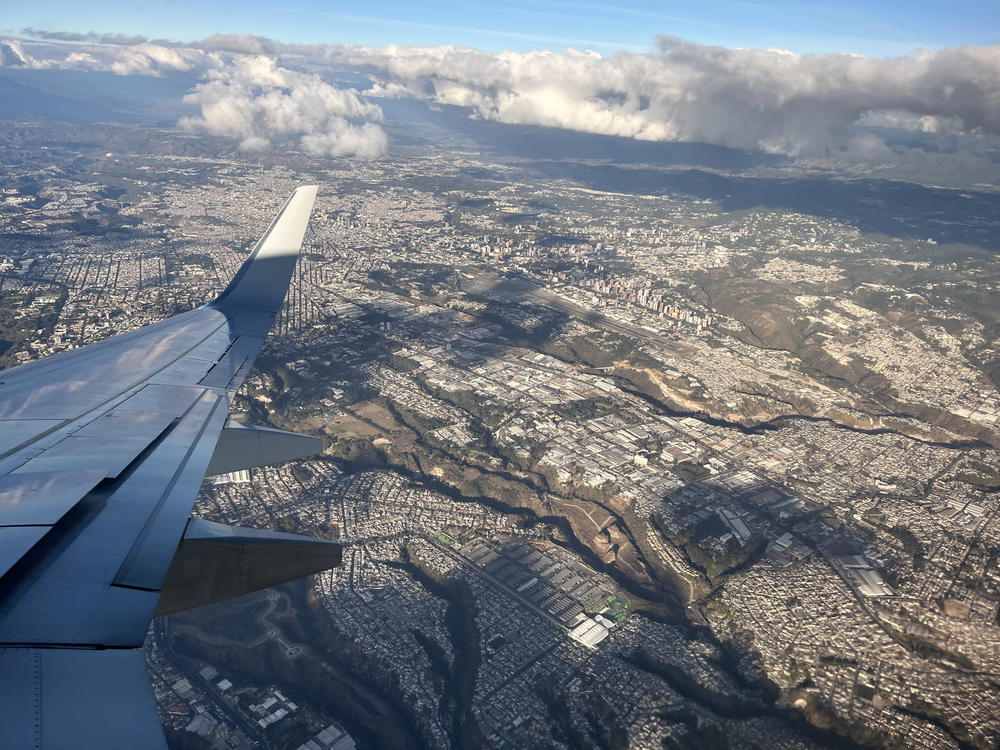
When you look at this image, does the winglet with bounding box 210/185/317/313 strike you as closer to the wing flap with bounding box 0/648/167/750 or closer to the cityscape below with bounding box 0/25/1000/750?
the wing flap with bounding box 0/648/167/750

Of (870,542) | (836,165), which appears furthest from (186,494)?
(836,165)

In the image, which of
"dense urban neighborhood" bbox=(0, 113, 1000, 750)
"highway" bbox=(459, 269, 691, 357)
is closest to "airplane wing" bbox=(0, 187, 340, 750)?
"dense urban neighborhood" bbox=(0, 113, 1000, 750)

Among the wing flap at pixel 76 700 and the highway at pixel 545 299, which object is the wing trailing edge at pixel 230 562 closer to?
the wing flap at pixel 76 700

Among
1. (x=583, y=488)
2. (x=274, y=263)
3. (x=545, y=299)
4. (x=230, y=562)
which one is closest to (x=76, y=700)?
(x=230, y=562)

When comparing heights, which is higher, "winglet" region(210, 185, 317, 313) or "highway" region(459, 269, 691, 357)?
"winglet" region(210, 185, 317, 313)

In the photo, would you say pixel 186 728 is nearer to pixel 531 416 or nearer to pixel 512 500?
pixel 512 500

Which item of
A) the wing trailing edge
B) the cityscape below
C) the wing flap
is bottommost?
the cityscape below

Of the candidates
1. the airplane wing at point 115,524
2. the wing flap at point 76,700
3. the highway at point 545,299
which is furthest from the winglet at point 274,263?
the highway at point 545,299
